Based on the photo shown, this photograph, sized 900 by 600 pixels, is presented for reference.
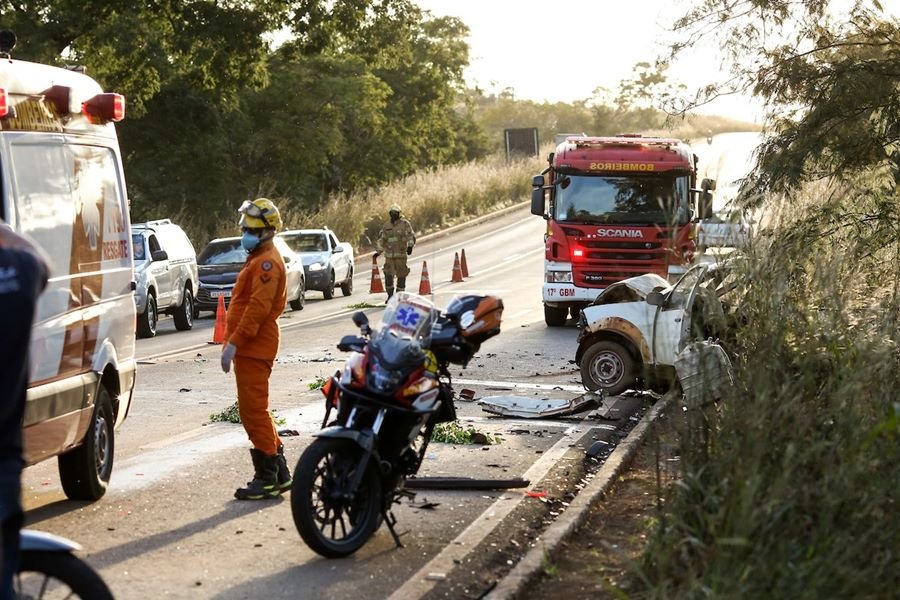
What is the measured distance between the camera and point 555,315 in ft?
74.3

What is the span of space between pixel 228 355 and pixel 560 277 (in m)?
14.2

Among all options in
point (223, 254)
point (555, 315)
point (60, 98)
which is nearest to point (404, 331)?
point (60, 98)

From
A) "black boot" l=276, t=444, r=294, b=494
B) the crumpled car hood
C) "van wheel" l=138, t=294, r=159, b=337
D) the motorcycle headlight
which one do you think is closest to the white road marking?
the motorcycle headlight

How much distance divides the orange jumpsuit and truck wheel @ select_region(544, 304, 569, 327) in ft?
45.9

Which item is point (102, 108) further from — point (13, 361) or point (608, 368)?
point (608, 368)

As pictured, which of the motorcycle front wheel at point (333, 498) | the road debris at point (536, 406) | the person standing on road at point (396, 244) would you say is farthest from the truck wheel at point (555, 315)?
the motorcycle front wheel at point (333, 498)

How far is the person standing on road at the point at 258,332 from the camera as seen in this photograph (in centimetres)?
862

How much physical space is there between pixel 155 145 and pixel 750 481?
39.1m

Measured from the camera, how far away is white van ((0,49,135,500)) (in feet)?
25.4

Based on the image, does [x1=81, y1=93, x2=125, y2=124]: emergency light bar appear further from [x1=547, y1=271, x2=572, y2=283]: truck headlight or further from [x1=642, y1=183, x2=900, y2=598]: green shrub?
[x1=547, y1=271, x2=572, y2=283]: truck headlight

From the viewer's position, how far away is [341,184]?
56219 millimetres

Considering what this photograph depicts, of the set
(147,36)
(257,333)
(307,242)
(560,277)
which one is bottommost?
(560,277)

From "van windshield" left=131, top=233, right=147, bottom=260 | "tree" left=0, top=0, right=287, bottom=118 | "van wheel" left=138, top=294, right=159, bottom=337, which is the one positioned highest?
"tree" left=0, top=0, right=287, bottom=118

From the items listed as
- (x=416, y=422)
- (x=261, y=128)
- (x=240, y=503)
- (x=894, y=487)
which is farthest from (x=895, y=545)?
(x=261, y=128)
